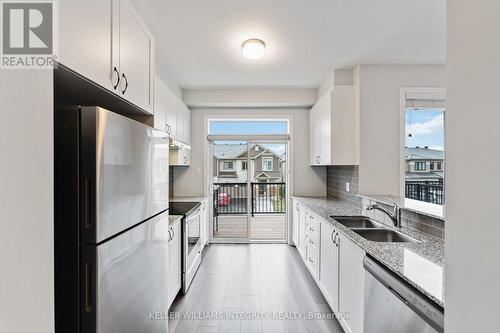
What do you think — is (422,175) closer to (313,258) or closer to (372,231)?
(372,231)

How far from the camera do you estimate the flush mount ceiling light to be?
2481 mm

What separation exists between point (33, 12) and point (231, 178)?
408 cm

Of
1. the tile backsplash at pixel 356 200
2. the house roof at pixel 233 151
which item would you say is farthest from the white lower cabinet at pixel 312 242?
the house roof at pixel 233 151

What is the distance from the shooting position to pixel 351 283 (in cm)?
180

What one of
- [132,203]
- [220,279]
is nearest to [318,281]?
[220,279]

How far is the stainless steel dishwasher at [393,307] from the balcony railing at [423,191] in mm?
2086

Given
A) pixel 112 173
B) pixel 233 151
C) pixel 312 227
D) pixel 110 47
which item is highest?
pixel 110 47

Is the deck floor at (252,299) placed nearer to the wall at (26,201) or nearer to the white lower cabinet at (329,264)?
the white lower cabinet at (329,264)

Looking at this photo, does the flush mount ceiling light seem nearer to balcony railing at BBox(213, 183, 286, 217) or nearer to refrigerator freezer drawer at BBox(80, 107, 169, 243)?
refrigerator freezer drawer at BBox(80, 107, 169, 243)

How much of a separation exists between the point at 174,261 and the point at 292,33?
2555mm

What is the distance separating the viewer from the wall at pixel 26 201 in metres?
0.57

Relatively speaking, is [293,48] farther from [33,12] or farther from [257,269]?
[257,269]

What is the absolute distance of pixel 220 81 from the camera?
12.2 feet

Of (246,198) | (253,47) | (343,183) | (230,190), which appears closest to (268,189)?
(246,198)
